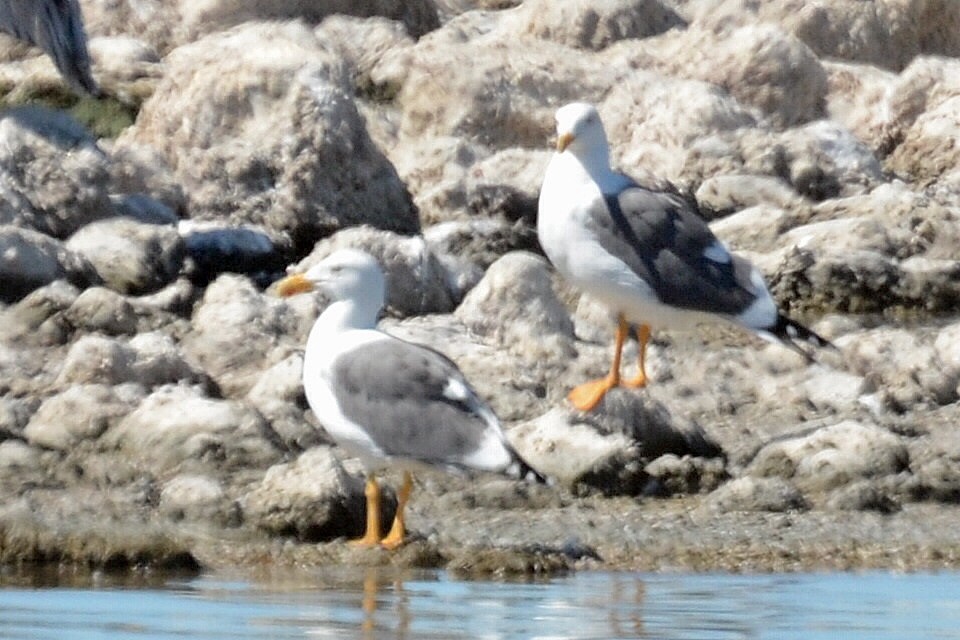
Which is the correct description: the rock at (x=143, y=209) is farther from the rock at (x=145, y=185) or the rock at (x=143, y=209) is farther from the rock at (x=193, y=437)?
the rock at (x=193, y=437)

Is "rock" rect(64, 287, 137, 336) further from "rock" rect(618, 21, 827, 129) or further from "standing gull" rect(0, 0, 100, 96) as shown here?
"rock" rect(618, 21, 827, 129)

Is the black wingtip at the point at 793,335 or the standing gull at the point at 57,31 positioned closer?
the black wingtip at the point at 793,335

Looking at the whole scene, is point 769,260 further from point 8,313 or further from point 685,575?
point 685,575

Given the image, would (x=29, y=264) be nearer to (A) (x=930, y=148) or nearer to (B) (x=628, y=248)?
(B) (x=628, y=248)

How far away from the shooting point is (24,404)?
39.9 feet

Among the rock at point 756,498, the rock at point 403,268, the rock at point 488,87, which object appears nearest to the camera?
the rock at point 756,498

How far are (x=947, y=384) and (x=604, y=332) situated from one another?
6.61 feet

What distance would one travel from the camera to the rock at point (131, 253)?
48.3 feet

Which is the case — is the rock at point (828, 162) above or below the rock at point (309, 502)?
below

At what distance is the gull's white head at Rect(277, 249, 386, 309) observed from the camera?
10859 mm

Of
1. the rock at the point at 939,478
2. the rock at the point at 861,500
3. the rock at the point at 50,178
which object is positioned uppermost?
the rock at the point at 50,178

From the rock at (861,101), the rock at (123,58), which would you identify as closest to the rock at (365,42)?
the rock at (123,58)

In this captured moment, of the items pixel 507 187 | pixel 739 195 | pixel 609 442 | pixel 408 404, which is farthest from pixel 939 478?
pixel 739 195

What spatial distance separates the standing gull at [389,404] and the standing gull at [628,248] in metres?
1.93
